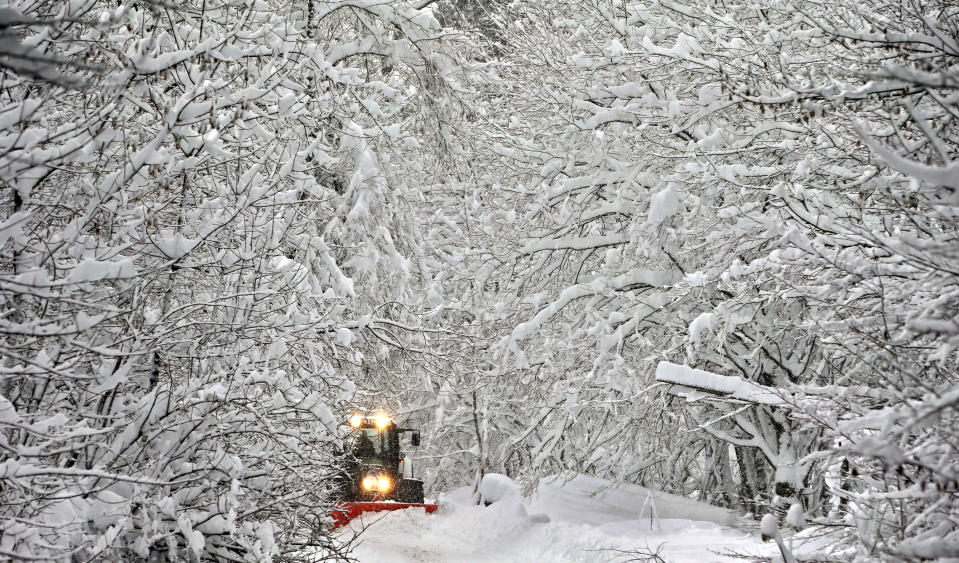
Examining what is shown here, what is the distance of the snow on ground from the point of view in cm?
910

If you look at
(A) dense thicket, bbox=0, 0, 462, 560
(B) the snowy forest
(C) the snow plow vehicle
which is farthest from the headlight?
(A) dense thicket, bbox=0, 0, 462, 560

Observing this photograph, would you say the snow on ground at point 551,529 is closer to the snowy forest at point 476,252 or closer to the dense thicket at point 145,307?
the snowy forest at point 476,252

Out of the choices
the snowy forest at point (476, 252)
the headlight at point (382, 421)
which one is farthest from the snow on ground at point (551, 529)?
the headlight at point (382, 421)

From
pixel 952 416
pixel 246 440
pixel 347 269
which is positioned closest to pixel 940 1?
pixel 952 416

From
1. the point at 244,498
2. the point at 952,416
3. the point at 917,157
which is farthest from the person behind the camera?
the point at 244,498

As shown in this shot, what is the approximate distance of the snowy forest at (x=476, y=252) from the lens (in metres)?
3.30

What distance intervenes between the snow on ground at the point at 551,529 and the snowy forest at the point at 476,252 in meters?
0.70

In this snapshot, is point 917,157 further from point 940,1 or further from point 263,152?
point 263,152

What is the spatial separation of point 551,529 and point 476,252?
4.20 meters

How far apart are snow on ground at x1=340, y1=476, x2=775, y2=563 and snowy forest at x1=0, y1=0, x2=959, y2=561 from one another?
0.70 metres

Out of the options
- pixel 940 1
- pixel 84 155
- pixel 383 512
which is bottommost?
pixel 383 512

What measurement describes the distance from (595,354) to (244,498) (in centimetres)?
587

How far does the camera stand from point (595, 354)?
10070 millimetres

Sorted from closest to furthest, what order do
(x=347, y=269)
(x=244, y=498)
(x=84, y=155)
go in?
1. (x=84, y=155)
2. (x=244, y=498)
3. (x=347, y=269)
